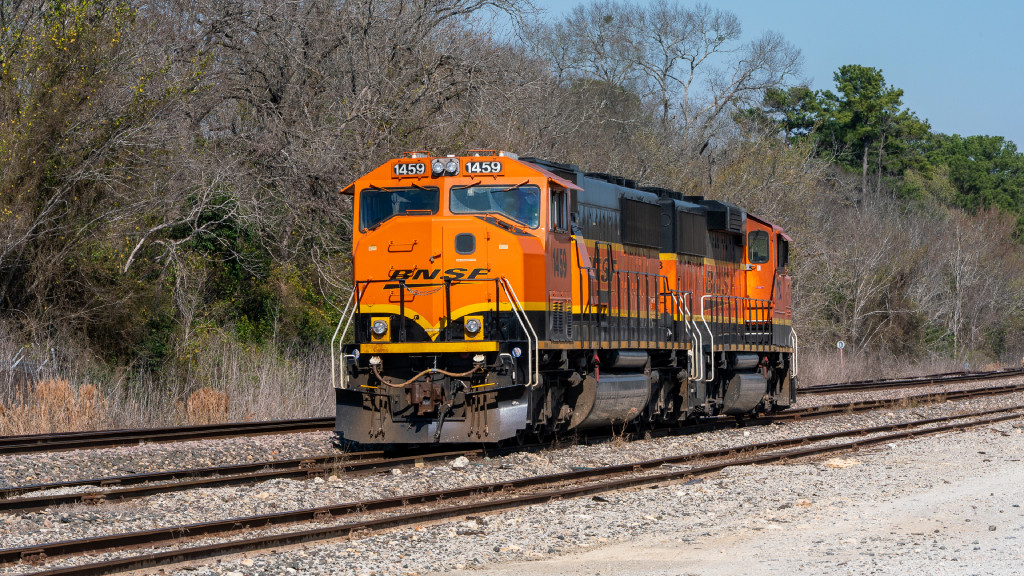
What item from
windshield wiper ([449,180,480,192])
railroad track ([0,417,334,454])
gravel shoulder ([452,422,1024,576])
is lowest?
gravel shoulder ([452,422,1024,576])

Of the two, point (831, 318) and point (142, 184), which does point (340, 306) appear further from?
point (831, 318)

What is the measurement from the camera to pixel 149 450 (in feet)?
42.3

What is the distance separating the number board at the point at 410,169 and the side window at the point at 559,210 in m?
1.64

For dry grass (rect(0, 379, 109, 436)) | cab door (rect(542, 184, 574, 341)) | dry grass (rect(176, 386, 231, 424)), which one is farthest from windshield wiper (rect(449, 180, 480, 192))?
dry grass (rect(0, 379, 109, 436))

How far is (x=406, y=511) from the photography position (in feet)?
30.5

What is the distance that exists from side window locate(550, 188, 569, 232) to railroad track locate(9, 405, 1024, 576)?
3175 millimetres

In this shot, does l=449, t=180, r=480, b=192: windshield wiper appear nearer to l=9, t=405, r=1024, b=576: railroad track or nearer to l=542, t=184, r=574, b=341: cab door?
l=542, t=184, r=574, b=341: cab door

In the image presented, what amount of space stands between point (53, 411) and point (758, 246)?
1236 cm

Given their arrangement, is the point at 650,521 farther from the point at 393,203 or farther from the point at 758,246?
the point at 758,246

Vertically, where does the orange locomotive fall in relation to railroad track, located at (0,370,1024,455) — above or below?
above

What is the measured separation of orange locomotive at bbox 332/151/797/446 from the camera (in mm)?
12852

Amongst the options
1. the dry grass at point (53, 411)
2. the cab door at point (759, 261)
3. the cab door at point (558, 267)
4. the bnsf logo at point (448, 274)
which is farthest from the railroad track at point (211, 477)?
the cab door at point (759, 261)

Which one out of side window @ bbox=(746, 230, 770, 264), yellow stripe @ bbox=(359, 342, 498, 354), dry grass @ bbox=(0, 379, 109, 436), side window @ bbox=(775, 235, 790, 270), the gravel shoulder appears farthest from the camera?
side window @ bbox=(775, 235, 790, 270)

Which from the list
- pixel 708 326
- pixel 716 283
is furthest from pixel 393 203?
pixel 716 283
